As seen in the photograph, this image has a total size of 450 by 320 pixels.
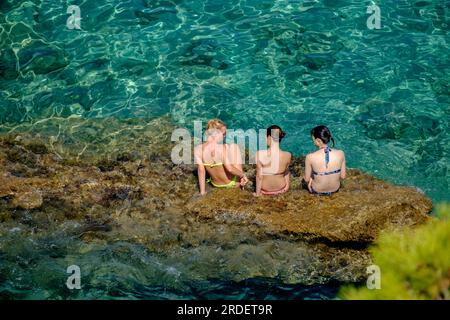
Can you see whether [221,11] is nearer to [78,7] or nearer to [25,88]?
[78,7]

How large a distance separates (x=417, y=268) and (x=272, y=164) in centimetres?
536

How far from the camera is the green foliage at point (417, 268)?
184 inches

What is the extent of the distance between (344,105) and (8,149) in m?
7.52

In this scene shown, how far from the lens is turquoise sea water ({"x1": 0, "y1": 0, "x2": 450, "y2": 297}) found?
43.3ft

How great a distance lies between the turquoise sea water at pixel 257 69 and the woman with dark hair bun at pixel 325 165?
2.83 meters

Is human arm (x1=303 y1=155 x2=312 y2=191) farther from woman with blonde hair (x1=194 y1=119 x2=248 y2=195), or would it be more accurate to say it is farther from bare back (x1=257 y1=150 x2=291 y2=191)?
woman with blonde hair (x1=194 y1=119 x2=248 y2=195)

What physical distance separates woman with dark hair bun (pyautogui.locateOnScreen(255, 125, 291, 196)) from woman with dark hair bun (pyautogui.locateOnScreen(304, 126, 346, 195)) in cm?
48

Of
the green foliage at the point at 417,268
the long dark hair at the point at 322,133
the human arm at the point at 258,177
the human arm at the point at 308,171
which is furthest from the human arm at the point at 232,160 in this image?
the green foliage at the point at 417,268

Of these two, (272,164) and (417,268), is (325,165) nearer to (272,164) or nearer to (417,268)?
(272,164)

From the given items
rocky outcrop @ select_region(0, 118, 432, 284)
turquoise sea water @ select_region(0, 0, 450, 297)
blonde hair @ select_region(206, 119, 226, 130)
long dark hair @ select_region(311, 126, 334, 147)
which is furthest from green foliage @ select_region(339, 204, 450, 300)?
turquoise sea water @ select_region(0, 0, 450, 297)

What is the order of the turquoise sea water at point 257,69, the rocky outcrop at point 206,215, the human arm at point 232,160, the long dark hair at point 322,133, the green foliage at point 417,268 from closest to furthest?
the green foliage at point 417,268 < the rocky outcrop at point 206,215 < the long dark hair at point 322,133 < the human arm at point 232,160 < the turquoise sea water at point 257,69

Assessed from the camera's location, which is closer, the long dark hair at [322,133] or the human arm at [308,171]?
the long dark hair at [322,133]

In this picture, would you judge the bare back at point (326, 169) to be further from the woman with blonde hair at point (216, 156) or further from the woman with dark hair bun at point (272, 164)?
the woman with blonde hair at point (216, 156)

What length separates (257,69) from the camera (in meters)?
14.6
